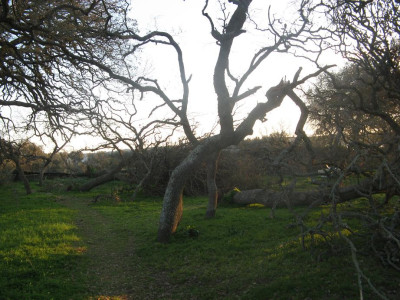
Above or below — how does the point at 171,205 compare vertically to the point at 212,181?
below

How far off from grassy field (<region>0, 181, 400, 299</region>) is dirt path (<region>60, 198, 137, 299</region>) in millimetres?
23

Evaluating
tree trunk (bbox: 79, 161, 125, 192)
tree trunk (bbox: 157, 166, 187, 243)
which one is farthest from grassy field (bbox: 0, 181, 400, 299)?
tree trunk (bbox: 79, 161, 125, 192)

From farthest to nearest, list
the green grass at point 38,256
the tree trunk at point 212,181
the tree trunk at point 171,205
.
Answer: the tree trunk at point 212,181, the tree trunk at point 171,205, the green grass at point 38,256

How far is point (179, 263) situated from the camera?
26.7 ft

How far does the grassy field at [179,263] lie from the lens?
5939mm

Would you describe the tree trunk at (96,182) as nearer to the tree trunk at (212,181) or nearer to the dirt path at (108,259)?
the dirt path at (108,259)

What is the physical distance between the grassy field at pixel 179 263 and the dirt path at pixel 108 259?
0.02 m

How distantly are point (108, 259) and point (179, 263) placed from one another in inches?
78.8

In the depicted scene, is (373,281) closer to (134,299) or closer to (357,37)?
(134,299)

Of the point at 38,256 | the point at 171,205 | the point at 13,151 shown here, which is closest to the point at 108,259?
the point at 38,256

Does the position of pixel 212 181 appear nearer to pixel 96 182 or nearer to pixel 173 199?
pixel 173 199

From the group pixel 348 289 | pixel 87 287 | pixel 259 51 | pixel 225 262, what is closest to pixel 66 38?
pixel 259 51

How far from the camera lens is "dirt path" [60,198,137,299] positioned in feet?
22.3

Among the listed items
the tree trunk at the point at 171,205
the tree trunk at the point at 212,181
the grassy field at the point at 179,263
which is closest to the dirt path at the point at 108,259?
the grassy field at the point at 179,263
